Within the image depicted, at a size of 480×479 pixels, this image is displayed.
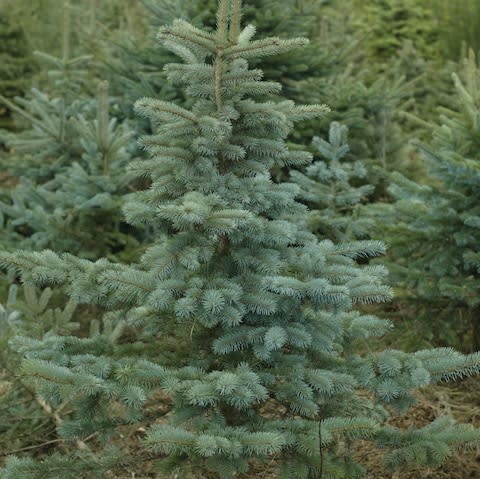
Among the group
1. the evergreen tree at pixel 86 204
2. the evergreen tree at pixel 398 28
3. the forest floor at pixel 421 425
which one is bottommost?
the forest floor at pixel 421 425

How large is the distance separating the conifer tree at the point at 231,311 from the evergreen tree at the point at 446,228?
1381mm

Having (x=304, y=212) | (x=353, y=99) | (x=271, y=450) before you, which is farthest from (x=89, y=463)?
(x=353, y=99)

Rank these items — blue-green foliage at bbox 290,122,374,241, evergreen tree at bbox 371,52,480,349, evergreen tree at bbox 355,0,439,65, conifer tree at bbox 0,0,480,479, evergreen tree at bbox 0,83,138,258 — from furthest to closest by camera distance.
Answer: evergreen tree at bbox 355,0,439,65, evergreen tree at bbox 0,83,138,258, blue-green foliage at bbox 290,122,374,241, evergreen tree at bbox 371,52,480,349, conifer tree at bbox 0,0,480,479

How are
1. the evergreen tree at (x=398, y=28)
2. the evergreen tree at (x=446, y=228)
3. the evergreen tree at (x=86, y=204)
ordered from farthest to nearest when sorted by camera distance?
the evergreen tree at (x=398, y=28), the evergreen tree at (x=86, y=204), the evergreen tree at (x=446, y=228)

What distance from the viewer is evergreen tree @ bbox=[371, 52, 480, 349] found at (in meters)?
4.03

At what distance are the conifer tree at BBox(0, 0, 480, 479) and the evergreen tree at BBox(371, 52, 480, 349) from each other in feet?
4.53

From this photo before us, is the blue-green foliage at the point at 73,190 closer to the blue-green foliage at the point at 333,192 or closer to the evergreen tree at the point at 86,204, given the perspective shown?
the evergreen tree at the point at 86,204

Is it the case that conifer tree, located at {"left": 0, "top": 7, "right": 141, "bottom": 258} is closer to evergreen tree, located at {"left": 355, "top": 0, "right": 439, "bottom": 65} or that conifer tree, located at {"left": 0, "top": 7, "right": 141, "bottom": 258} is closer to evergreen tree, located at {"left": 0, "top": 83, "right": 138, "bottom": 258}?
evergreen tree, located at {"left": 0, "top": 83, "right": 138, "bottom": 258}

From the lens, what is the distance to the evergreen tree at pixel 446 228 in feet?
13.2

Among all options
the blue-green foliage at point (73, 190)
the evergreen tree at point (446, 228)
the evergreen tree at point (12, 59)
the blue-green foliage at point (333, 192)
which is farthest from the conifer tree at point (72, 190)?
the evergreen tree at point (12, 59)

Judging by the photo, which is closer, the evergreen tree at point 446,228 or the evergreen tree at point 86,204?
the evergreen tree at point 446,228

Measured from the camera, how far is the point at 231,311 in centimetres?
254

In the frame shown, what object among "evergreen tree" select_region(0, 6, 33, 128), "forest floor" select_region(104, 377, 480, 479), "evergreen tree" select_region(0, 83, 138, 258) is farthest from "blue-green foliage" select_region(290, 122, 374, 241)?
"evergreen tree" select_region(0, 6, 33, 128)

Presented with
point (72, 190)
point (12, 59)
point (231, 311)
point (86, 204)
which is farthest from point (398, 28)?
point (231, 311)
